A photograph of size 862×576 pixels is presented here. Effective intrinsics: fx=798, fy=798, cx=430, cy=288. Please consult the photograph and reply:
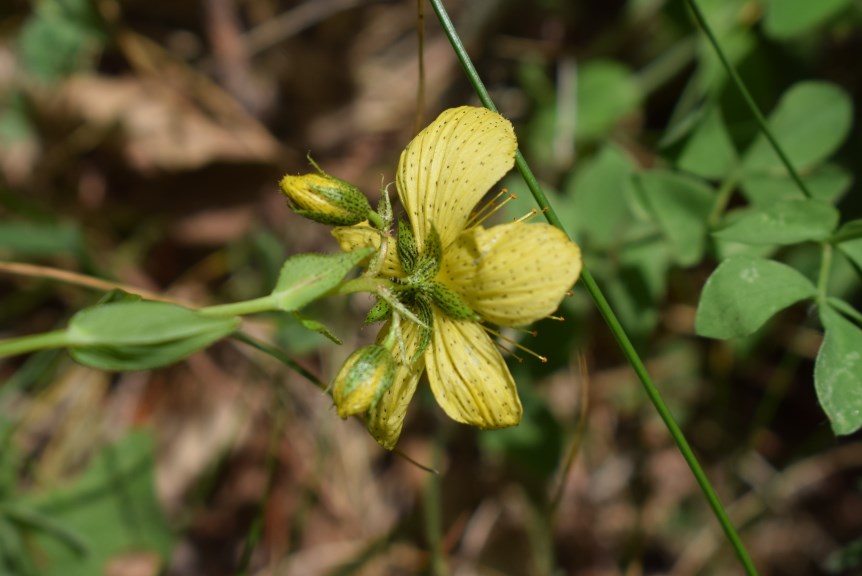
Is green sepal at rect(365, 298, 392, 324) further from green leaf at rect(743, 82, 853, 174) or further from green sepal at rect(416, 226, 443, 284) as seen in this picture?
green leaf at rect(743, 82, 853, 174)

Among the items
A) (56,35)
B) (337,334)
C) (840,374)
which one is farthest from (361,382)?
(56,35)

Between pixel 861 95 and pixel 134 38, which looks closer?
pixel 861 95

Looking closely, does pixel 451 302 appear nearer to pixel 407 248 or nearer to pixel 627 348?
pixel 407 248

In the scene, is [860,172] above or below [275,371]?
below

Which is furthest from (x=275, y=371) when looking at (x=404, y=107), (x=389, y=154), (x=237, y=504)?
(x=404, y=107)

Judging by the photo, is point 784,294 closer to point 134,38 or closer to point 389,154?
point 389,154

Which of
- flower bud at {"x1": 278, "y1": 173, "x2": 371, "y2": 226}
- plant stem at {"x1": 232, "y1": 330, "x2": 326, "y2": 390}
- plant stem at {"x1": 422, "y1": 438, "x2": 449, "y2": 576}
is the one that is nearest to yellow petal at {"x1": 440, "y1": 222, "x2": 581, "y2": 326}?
flower bud at {"x1": 278, "y1": 173, "x2": 371, "y2": 226}

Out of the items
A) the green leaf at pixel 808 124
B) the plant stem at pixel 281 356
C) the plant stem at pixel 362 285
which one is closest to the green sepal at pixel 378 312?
the plant stem at pixel 362 285
